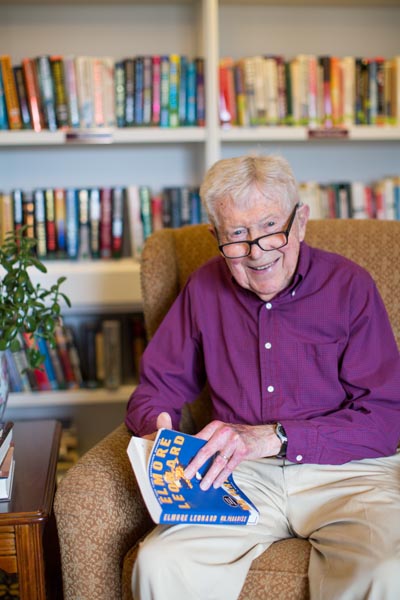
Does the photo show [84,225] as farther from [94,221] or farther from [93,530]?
[93,530]

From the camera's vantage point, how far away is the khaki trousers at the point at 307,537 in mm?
1229

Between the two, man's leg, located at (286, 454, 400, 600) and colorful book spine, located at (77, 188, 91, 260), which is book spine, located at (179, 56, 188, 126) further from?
man's leg, located at (286, 454, 400, 600)

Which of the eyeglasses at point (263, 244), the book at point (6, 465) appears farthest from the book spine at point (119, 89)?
the book at point (6, 465)

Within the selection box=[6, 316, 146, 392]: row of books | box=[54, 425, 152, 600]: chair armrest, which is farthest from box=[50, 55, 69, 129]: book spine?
box=[54, 425, 152, 600]: chair armrest

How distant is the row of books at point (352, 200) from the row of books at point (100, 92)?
21.0 inches

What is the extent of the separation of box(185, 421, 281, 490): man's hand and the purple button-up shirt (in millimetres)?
45

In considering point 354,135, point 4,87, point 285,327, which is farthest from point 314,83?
point 285,327

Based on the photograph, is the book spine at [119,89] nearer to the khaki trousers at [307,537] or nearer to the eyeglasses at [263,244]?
the eyeglasses at [263,244]

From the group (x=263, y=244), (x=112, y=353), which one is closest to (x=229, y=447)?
(x=263, y=244)

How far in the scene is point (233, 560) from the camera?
4.31 ft

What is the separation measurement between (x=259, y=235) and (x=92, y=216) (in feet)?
3.97

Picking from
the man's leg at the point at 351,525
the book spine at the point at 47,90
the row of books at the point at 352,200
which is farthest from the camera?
the row of books at the point at 352,200

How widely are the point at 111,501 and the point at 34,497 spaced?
7.1 inches

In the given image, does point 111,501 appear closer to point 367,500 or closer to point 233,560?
point 233,560
